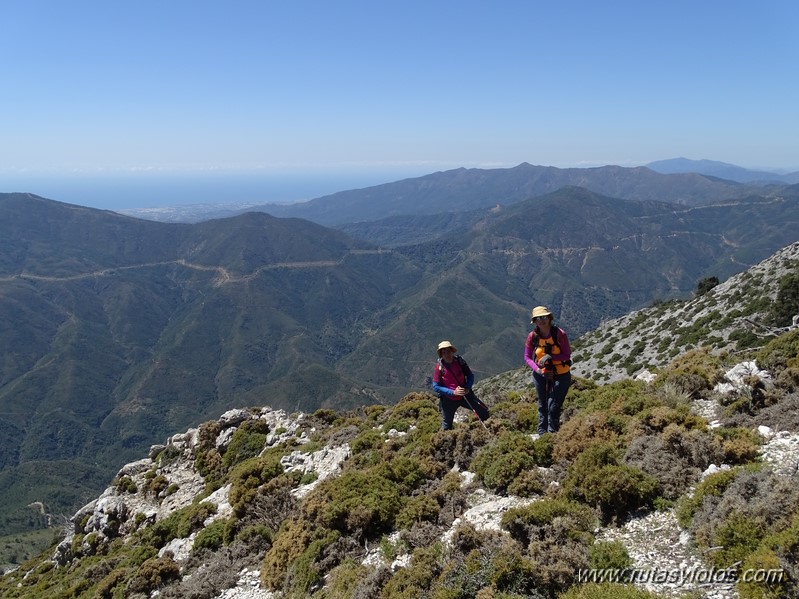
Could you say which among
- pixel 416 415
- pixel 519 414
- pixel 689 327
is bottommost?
pixel 689 327

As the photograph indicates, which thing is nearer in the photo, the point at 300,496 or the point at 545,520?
the point at 545,520

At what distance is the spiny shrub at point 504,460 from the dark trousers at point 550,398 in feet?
3.02

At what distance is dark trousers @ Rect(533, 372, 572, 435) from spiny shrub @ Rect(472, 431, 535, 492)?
922mm

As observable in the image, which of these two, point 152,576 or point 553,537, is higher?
point 553,537

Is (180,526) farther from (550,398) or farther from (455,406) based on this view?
(550,398)

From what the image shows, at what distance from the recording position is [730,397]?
11.5m

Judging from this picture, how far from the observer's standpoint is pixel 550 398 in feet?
39.8

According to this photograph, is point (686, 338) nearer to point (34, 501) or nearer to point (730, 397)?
point (730, 397)

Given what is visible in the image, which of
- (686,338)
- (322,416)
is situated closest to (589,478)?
(322,416)

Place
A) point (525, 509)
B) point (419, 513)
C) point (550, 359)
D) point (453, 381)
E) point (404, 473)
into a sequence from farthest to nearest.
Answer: point (453, 381) < point (404, 473) < point (550, 359) < point (419, 513) < point (525, 509)

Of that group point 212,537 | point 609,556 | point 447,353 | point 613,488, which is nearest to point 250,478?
point 212,537

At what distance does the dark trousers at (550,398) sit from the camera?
457 inches

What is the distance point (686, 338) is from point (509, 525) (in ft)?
128

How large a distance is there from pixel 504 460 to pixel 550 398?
238 centimetres
